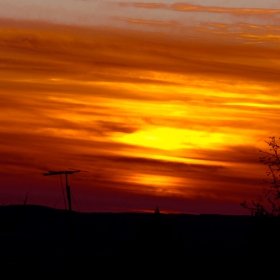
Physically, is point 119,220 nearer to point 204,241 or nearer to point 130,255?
point 204,241

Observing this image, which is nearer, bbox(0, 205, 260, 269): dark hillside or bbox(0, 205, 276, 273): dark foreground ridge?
bbox(0, 205, 276, 273): dark foreground ridge

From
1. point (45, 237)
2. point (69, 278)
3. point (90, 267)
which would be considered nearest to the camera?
point (69, 278)

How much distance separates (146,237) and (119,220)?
106016mm

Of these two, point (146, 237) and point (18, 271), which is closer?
point (18, 271)

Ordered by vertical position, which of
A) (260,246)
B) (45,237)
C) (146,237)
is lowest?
(260,246)

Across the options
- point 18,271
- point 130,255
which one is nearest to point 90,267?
point 130,255

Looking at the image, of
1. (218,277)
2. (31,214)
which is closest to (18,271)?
(218,277)

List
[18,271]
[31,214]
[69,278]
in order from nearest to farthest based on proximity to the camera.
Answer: [18,271]
[69,278]
[31,214]

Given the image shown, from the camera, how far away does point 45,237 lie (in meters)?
161

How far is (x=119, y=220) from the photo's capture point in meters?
184

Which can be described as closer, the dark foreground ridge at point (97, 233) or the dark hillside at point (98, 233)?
the dark foreground ridge at point (97, 233)

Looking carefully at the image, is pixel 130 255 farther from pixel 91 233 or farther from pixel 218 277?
pixel 91 233

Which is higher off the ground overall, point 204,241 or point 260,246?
point 204,241

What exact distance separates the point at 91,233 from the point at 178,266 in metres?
105
